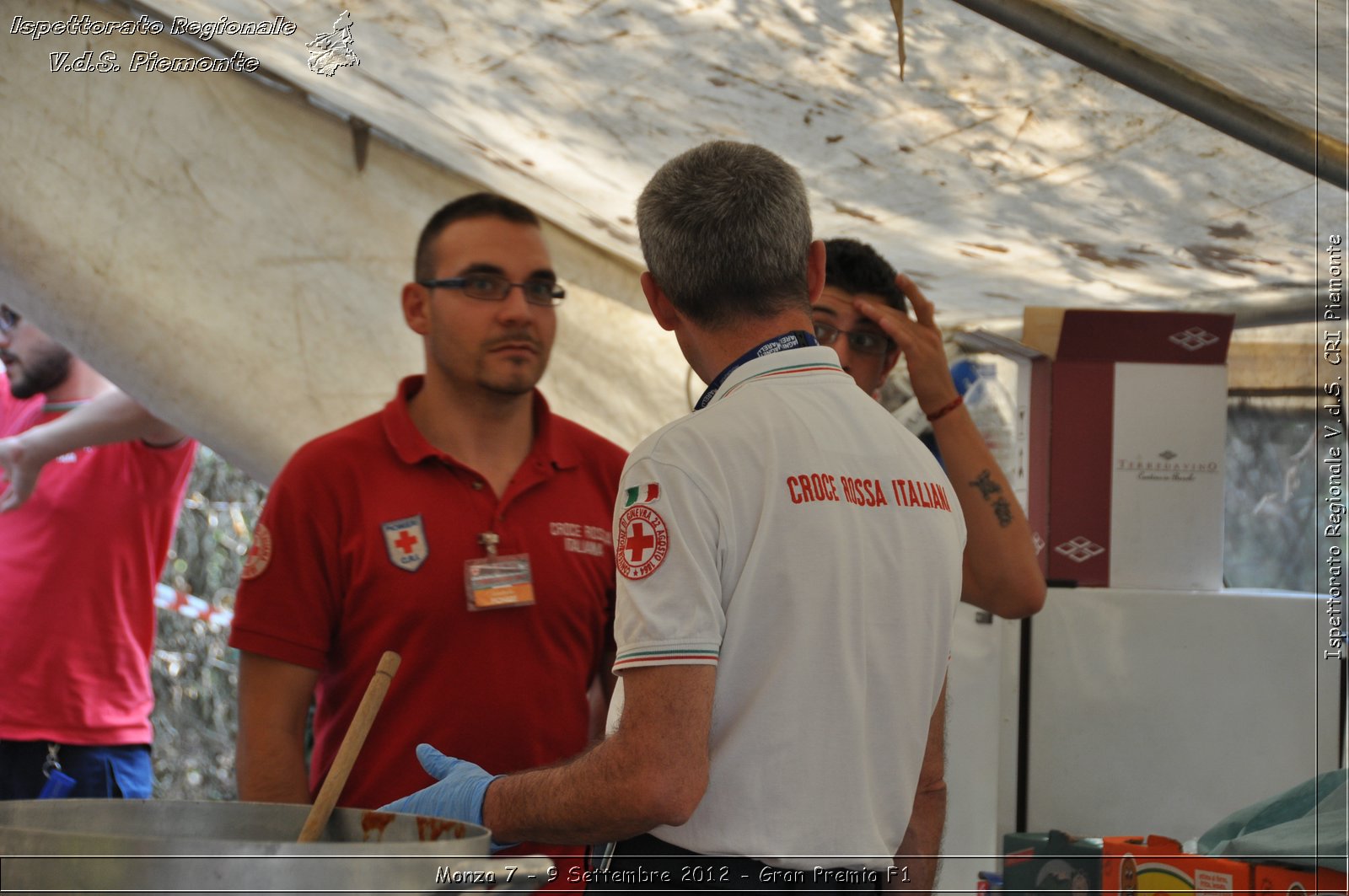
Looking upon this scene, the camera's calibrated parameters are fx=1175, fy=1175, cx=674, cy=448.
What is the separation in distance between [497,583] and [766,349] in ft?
2.59

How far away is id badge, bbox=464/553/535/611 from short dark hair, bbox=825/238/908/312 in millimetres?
709

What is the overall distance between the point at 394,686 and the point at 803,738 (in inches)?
34.2

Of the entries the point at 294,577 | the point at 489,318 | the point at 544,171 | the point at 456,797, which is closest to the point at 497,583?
the point at 294,577

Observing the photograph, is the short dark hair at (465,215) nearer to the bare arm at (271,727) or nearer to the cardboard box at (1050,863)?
the bare arm at (271,727)

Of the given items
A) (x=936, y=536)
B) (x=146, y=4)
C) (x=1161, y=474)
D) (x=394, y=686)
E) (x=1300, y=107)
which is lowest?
(x=394, y=686)

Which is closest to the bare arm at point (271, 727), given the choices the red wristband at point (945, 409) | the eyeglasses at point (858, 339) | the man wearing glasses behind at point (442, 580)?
the man wearing glasses behind at point (442, 580)

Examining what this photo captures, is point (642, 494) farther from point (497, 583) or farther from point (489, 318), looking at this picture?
point (489, 318)

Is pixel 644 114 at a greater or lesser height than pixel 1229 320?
greater

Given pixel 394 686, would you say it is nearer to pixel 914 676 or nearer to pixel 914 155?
pixel 914 676

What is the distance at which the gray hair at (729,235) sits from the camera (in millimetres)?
1275

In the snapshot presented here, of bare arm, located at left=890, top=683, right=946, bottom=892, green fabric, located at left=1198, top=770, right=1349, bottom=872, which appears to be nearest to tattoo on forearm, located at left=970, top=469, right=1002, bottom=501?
bare arm, located at left=890, top=683, right=946, bottom=892

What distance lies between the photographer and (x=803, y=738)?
1197mm

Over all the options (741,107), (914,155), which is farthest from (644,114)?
(914,155)

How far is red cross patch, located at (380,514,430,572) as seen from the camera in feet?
6.17
